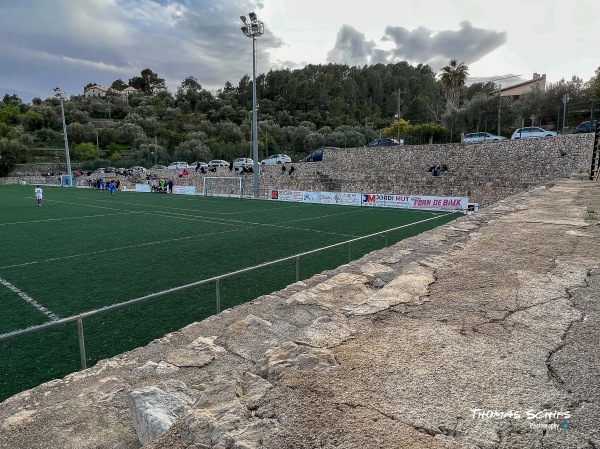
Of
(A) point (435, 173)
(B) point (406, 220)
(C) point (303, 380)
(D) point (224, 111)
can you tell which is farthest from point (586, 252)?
(D) point (224, 111)

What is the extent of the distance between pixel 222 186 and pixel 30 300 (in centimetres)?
3178

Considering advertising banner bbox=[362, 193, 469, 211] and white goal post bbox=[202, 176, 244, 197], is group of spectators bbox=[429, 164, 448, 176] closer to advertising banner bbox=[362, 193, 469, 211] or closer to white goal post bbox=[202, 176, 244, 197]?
→ advertising banner bbox=[362, 193, 469, 211]

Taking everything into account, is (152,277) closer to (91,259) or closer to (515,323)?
(91,259)

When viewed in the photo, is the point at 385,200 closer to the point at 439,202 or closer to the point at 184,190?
the point at 439,202

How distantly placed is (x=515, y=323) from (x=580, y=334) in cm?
38

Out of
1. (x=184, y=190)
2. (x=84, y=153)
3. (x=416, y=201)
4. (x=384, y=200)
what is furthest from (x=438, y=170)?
(x=84, y=153)

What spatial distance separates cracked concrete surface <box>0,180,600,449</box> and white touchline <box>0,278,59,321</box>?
4609 millimetres

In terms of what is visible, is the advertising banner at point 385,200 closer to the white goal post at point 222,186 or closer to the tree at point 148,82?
the white goal post at point 222,186

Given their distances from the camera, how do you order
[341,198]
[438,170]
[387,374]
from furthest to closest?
[438,170]
[341,198]
[387,374]

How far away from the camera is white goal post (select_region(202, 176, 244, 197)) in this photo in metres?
38.0

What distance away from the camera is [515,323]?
2.75m

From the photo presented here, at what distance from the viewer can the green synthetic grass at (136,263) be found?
6.02m

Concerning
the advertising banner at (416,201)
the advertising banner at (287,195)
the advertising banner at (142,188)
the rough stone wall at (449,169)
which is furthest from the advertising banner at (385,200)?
the advertising banner at (142,188)

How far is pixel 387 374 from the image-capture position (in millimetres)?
2145
